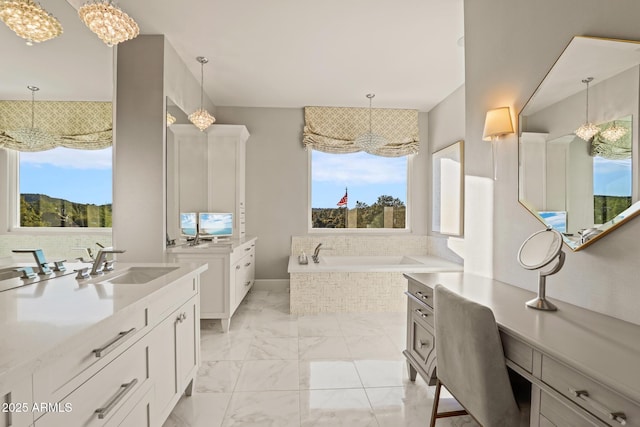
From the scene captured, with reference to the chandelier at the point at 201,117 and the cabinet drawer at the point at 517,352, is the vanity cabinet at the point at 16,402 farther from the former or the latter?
the chandelier at the point at 201,117

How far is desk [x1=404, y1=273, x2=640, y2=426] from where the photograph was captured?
0.84 m

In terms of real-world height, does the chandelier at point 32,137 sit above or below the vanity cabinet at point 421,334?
above

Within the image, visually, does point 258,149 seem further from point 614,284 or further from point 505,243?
point 614,284

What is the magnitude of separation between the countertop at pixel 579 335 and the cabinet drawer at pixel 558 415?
0.15m

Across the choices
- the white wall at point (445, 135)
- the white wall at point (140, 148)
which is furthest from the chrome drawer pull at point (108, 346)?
the white wall at point (445, 135)

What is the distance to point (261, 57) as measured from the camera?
10.8 ft

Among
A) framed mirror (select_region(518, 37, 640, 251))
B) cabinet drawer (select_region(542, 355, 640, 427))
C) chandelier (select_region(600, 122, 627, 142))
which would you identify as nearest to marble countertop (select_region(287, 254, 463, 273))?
framed mirror (select_region(518, 37, 640, 251))

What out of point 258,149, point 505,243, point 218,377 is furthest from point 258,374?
point 258,149

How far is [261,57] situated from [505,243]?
9.10 feet

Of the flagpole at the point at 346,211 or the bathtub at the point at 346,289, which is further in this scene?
the flagpole at the point at 346,211

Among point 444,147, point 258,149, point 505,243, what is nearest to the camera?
point 505,243

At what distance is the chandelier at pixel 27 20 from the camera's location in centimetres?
131

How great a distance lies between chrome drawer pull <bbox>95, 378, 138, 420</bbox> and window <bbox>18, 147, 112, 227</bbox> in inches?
38.7

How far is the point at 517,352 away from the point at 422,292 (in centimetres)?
82
